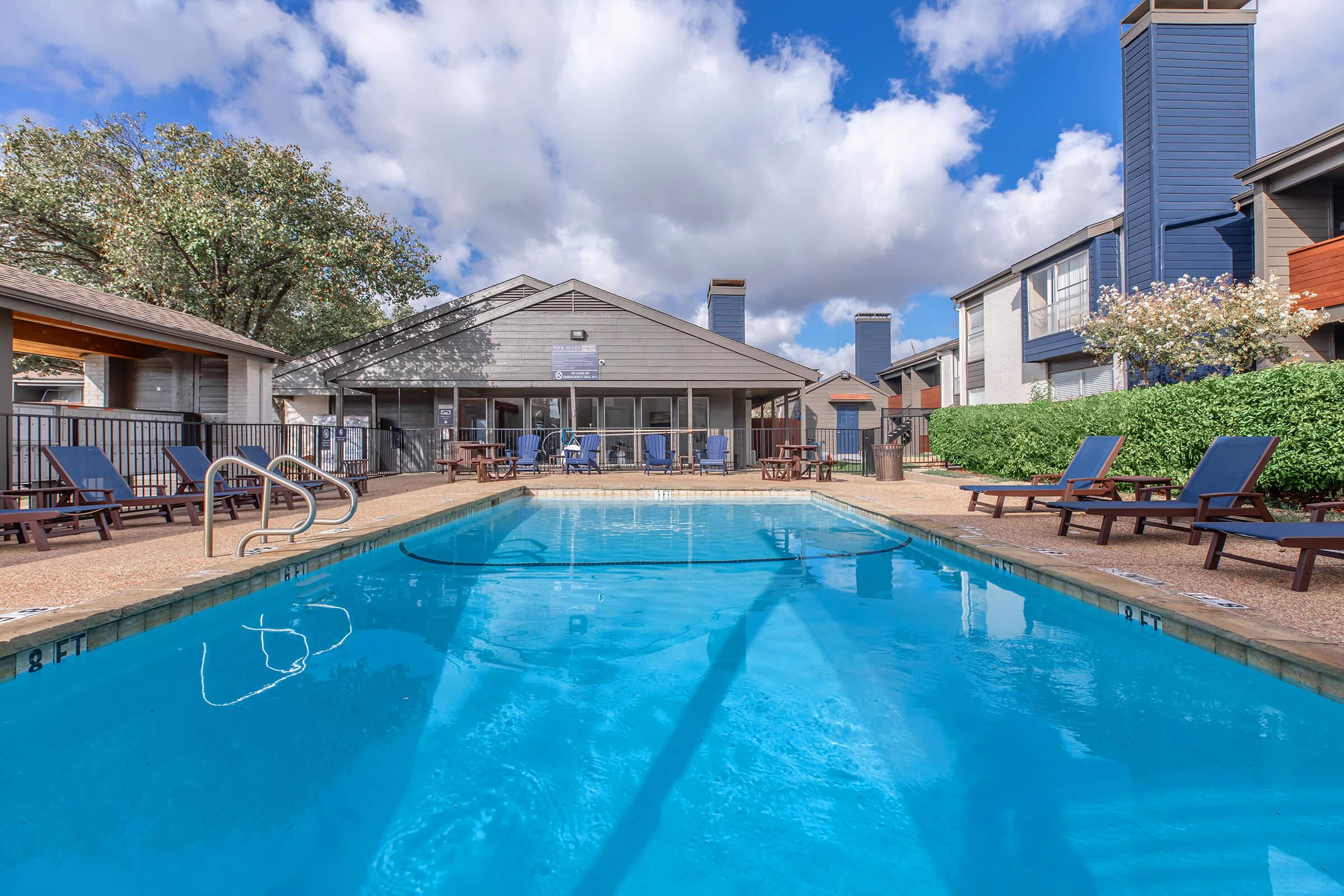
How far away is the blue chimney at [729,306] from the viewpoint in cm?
2388

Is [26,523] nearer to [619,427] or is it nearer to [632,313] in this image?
[632,313]

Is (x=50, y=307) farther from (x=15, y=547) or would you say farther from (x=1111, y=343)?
(x=1111, y=343)

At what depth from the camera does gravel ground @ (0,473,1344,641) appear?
336 centimetres

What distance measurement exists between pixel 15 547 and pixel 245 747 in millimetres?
4988

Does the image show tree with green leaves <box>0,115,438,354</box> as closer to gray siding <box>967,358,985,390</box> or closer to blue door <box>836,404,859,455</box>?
blue door <box>836,404,859,455</box>

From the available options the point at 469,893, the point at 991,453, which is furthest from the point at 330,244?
the point at 469,893

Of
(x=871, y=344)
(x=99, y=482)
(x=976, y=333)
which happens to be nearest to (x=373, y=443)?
(x=99, y=482)

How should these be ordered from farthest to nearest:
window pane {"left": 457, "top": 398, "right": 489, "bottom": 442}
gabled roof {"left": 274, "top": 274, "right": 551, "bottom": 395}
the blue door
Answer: the blue door < window pane {"left": 457, "top": 398, "right": 489, "bottom": 442} < gabled roof {"left": 274, "top": 274, "right": 551, "bottom": 395}

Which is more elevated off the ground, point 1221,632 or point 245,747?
point 1221,632

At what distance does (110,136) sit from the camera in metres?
17.5

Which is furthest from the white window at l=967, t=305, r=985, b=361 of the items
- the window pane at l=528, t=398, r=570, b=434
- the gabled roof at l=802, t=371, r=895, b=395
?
the window pane at l=528, t=398, r=570, b=434

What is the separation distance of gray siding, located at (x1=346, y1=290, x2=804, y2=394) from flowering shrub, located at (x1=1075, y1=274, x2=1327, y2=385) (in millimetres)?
6842

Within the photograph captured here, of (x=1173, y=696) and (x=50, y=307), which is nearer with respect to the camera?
(x=1173, y=696)

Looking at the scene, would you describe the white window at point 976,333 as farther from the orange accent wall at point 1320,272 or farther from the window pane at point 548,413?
the window pane at point 548,413
